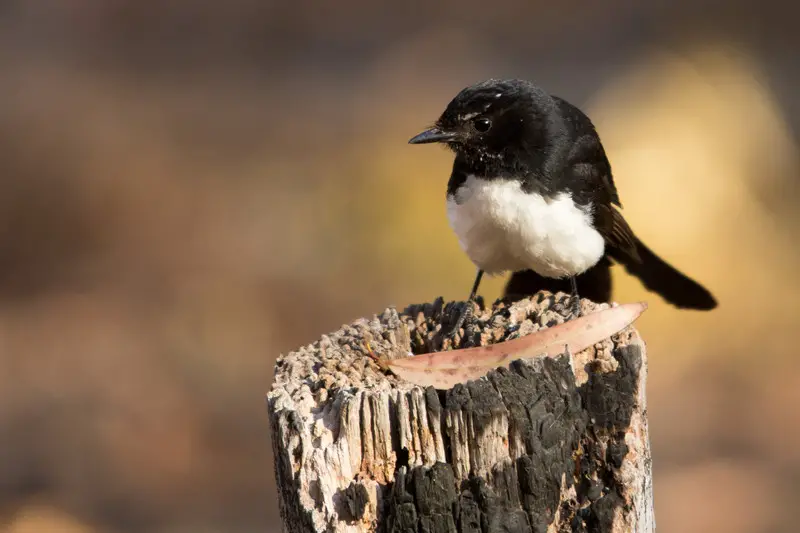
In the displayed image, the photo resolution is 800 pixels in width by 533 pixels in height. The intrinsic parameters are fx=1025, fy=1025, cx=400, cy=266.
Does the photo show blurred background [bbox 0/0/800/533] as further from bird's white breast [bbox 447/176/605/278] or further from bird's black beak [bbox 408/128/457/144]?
bird's black beak [bbox 408/128/457/144]

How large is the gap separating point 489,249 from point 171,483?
2.95 meters

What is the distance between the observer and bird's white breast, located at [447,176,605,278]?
410cm

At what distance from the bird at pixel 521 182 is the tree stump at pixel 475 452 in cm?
130

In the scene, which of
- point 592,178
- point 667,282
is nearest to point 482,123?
point 592,178

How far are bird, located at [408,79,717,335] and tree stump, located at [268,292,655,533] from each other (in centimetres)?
130

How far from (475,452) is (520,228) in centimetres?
164

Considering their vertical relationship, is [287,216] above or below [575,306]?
above

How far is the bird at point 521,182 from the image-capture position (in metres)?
4.12

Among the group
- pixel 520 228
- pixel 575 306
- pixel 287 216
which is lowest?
pixel 575 306

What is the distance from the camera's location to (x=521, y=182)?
13.5 feet

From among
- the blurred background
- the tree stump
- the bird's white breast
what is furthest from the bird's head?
the blurred background

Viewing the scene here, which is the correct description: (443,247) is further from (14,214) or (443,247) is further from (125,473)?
(14,214)

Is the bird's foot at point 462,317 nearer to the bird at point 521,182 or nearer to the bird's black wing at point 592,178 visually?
the bird at point 521,182

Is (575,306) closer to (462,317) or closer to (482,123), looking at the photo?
(462,317)
